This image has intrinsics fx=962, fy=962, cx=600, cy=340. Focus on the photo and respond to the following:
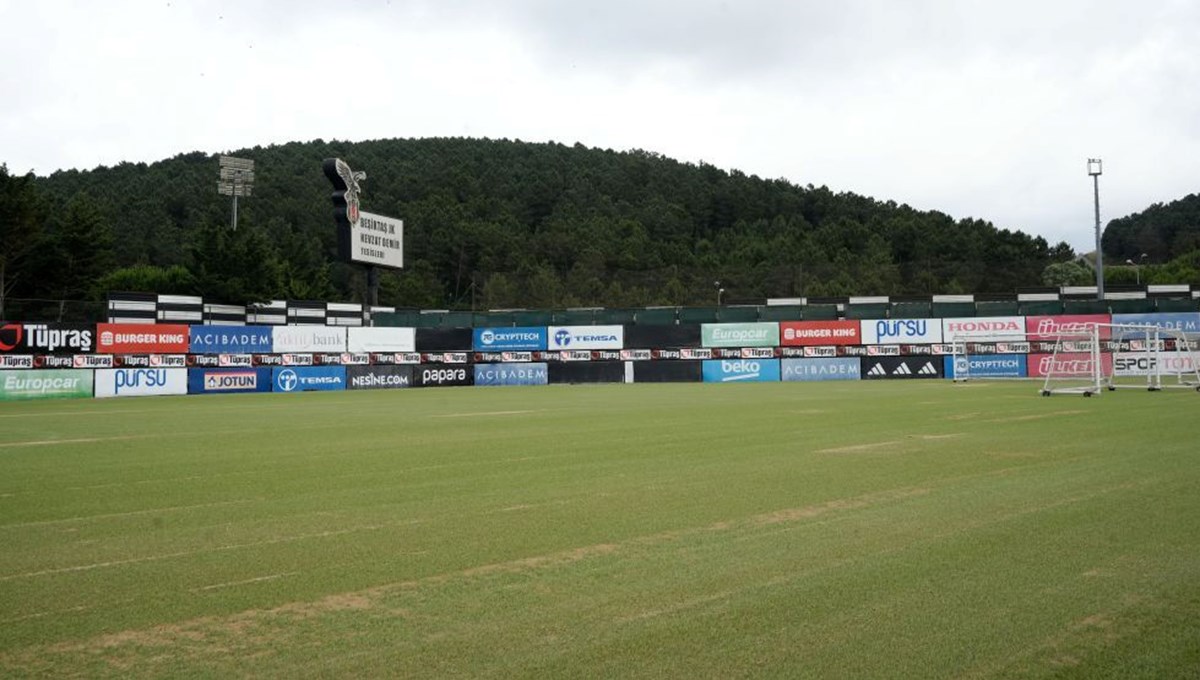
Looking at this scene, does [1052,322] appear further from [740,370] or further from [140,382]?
[140,382]

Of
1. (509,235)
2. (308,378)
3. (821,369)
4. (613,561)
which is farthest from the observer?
(509,235)

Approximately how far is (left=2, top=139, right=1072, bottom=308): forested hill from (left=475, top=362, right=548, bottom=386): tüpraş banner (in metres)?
8.08

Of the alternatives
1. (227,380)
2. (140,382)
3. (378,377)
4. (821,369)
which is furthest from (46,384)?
(821,369)

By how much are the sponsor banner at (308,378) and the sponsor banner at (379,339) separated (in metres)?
1.46

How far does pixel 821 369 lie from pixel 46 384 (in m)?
35.9

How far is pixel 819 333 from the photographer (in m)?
51.3

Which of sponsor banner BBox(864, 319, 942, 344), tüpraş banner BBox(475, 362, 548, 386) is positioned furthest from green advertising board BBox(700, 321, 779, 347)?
tüpraş banner BBox(475, 362, 548, 386)

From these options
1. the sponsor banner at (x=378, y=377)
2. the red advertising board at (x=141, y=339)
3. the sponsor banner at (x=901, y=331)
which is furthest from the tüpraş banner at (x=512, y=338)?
the sponsor banner at (x=901, y=331)

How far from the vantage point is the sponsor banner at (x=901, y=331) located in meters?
49.9

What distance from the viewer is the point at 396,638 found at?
4.82 metres

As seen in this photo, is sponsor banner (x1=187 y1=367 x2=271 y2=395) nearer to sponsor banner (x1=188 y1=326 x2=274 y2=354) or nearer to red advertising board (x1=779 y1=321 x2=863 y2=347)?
sponsor banner (x1=188 y1=326 x2=274 y2=354)

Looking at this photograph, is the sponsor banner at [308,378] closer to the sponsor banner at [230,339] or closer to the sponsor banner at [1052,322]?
the sponsor banner at [230,339]

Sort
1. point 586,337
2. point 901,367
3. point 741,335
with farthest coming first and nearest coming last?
point 586,337 < point 741,335 < point 901,367

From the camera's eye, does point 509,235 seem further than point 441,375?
Yes
